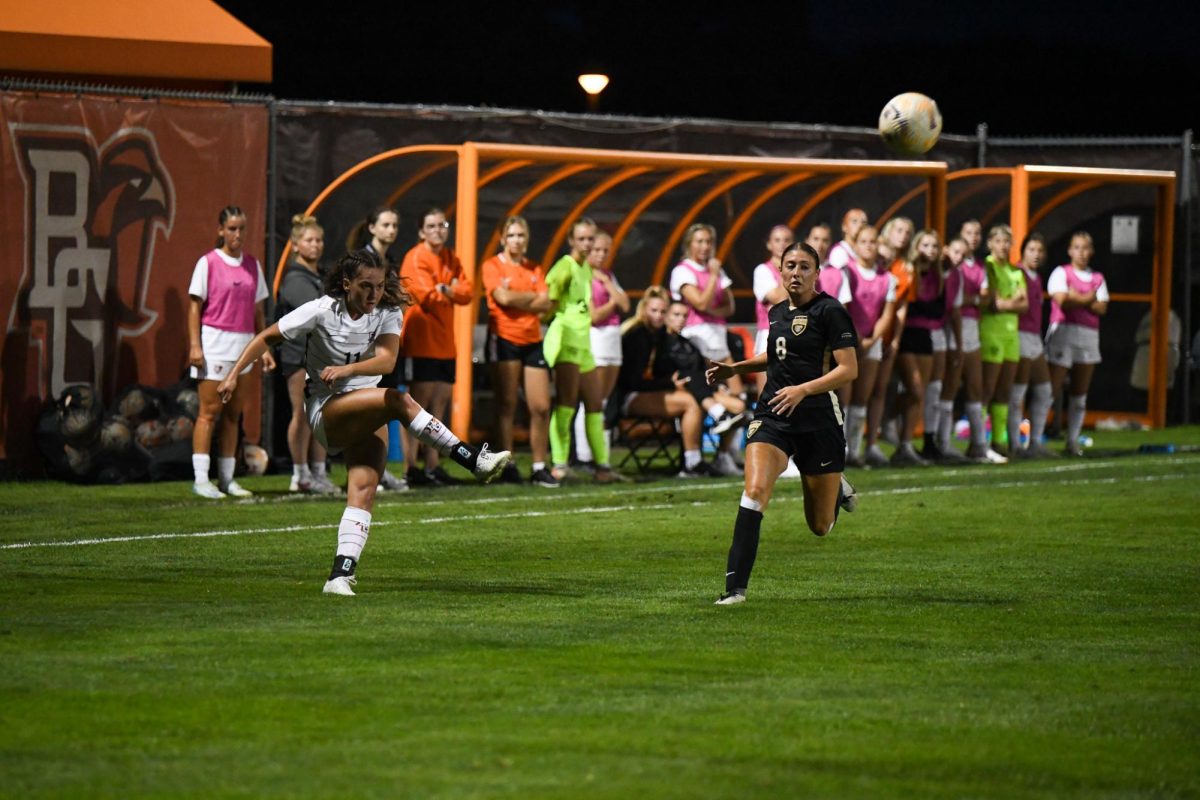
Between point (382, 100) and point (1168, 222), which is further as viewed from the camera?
point (382, 100)

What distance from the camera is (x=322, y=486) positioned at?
583 inches

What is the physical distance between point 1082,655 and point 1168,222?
14.3 metres

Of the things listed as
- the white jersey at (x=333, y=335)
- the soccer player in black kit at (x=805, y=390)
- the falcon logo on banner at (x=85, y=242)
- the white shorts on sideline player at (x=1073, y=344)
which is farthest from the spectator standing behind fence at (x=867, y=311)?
the white jersey at (x=333, y=335)

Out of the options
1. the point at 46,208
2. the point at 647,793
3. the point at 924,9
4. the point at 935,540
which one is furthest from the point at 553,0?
the point at 647,793

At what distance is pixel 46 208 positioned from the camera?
15.6 m

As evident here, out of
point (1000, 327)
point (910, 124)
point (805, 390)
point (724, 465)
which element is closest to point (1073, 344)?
point (1000, 327)

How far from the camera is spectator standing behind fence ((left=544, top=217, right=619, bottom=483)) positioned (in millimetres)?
15852

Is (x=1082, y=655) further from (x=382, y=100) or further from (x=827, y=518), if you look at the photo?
(x=382, y=100)

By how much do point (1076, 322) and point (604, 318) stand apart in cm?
540

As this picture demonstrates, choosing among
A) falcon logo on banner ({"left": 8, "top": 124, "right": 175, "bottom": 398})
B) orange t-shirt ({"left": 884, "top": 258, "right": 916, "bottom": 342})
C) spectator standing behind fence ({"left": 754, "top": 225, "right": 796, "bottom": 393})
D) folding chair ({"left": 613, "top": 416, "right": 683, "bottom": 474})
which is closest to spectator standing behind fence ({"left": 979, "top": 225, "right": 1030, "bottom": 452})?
orange t-shirt ({"left": 884, "top": 258, "right": 916, "bottom": 342})

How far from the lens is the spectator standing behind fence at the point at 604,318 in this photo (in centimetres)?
1628

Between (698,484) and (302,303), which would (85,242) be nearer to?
(302,303)

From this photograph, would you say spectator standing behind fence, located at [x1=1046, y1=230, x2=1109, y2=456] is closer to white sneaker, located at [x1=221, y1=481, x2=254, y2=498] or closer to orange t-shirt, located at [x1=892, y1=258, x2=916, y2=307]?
orange t-shirt, located at [x1=892, y1=258, x2=916, y2=307]

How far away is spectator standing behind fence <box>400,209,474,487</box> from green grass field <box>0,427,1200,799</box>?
1944 millimetres
